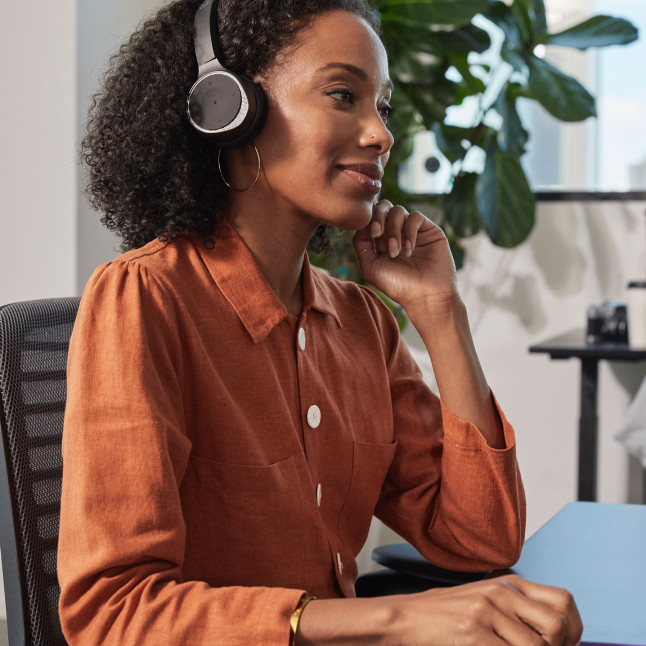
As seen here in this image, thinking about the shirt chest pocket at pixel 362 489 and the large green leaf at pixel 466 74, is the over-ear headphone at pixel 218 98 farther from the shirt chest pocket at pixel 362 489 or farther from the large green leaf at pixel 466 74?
the large green leaf at pixel 466 74

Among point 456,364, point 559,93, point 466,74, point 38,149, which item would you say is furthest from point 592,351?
point 38,149

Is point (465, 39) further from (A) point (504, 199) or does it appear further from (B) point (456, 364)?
(B) point (456, 364)

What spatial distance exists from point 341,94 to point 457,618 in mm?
596

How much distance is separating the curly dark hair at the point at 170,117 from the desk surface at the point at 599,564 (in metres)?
0.51

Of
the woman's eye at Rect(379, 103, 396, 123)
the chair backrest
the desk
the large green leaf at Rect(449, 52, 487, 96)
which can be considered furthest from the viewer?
the large green leaf at Rect(449, 52, 487, 96)

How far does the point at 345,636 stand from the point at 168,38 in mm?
702

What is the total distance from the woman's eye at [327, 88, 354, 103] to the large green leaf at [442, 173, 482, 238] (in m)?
1.78

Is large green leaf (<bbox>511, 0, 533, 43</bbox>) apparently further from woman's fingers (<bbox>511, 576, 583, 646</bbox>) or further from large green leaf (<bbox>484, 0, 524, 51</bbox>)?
woman's fingers (<bbox>511, 576, 583, 646</bbox>)

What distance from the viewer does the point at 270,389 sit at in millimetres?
925

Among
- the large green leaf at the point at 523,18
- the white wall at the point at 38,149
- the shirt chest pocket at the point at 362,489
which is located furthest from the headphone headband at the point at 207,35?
the large green leaf at the point at 523,18

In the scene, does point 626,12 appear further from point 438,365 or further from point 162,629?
point 162,629

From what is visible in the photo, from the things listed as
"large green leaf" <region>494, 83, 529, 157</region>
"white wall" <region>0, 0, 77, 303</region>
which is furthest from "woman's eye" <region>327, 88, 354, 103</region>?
"large green leaf" <region>494, 83, 529, 157</region>

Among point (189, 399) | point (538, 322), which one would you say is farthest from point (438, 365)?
point (538, 322)

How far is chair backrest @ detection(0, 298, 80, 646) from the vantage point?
0.86 metres
